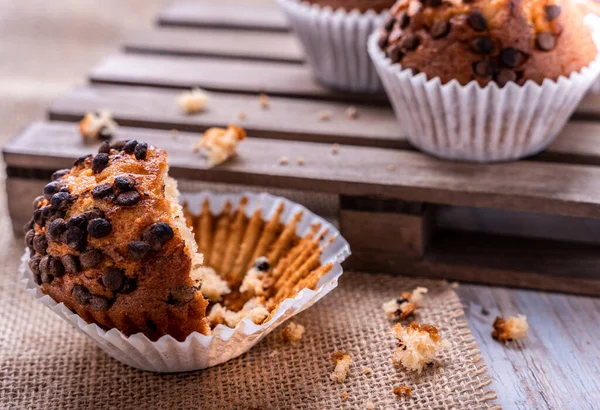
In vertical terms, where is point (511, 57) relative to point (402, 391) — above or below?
above

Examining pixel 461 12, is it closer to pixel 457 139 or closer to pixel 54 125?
pixel 457 139

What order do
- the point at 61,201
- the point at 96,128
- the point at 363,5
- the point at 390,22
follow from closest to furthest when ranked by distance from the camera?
the point at 61,201 < the point at 390,22 < the point at 96,128 < the point at 363,5

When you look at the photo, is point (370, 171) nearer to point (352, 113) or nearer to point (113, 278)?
point (352, 113)

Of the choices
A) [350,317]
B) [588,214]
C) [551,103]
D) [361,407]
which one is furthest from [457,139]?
[361,407]

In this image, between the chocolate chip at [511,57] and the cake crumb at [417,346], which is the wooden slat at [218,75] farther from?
the cake crumb at [417,346]

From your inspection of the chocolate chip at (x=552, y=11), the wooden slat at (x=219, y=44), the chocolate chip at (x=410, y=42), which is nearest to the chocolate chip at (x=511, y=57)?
the chocolate chip at (x=552, y=11)

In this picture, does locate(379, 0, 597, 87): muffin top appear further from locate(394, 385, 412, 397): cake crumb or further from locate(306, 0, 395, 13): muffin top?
locate(394, 385, 412, 397): cake crumb

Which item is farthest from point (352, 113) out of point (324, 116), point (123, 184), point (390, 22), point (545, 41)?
point (123, 184)
